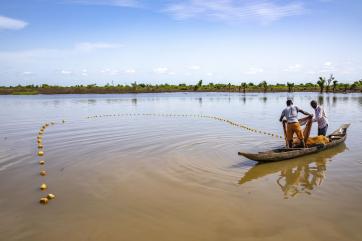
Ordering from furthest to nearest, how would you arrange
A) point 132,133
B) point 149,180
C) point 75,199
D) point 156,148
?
point 132,133, point 156,148, point 149,180, point 75,199

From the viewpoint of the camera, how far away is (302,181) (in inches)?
372

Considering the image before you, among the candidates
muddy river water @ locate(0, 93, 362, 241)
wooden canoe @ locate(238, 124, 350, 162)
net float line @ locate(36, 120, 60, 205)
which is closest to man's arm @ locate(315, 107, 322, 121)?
wooden canoe @ locate(238, 124, 350, 162)

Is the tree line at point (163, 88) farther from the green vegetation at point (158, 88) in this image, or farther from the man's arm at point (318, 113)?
the man's arm at point (318, 113)

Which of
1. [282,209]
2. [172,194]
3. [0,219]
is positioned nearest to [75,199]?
[0,219]

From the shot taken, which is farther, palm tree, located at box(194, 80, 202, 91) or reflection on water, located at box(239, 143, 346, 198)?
palm tree, located at box(194, 80, 202, 91)

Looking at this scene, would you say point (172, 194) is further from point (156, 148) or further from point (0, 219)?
point (156, 148)

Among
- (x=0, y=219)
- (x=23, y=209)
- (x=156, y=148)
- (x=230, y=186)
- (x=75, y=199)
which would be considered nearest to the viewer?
(x=0, y=219)

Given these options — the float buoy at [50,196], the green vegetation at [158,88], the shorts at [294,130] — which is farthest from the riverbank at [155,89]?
the float buoy at [50,196]

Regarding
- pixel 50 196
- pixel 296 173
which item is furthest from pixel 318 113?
pixel 50 196

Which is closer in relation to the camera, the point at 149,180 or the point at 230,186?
the point at 230,186

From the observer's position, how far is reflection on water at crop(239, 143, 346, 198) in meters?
8.87

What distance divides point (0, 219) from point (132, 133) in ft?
38.0

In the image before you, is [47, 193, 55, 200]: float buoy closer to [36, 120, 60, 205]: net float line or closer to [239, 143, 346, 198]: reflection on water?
[36, 120, 60, 205]: net float line

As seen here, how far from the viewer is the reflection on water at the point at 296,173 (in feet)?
29.1
